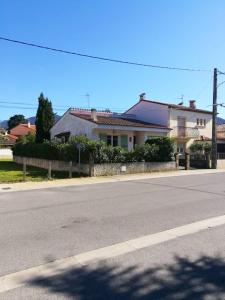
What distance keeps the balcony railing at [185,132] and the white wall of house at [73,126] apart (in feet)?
33.4

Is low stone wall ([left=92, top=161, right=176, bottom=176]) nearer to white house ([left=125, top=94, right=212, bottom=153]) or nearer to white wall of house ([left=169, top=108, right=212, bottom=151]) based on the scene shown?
white house ([left=125, top=94, right=212, bottom=153])

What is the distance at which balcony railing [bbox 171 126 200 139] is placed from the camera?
38.1 meters

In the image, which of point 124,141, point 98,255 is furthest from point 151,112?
point 98,255

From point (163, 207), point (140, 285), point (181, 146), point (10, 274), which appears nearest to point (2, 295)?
point (10, 274)

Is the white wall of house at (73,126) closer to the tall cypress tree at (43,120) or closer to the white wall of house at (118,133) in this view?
the white wall of house at (118,133)

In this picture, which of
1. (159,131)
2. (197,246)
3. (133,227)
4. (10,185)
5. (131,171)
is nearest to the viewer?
(197,246)

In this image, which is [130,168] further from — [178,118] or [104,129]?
[178,118]

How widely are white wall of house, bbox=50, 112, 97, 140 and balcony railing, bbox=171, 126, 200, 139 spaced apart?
10.2m

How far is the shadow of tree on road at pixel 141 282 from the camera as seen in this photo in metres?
4.64

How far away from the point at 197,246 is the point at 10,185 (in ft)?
39.4

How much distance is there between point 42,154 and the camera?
92.3 feet

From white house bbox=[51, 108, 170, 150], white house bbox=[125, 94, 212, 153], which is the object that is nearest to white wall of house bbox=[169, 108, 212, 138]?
white house bbox=[125, 94, 212, 153]

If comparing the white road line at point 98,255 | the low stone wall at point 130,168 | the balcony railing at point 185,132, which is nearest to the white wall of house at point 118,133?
the balcony railing at point 185,132

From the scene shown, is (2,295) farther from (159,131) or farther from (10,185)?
(159,131)
